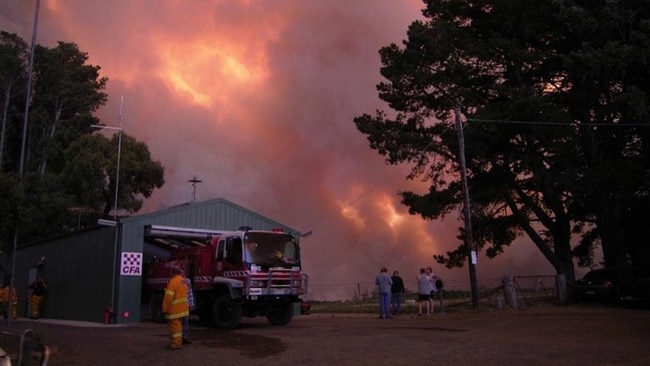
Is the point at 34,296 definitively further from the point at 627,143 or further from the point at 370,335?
the point at 627,143

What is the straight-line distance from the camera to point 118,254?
2264cm

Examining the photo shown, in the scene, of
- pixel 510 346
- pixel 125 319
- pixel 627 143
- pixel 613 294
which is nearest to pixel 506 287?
pixel 613 294

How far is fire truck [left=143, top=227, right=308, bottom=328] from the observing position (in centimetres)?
1806

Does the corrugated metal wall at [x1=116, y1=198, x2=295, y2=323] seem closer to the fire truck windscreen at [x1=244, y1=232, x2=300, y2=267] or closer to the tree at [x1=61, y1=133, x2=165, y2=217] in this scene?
the fire truck windscreen at [x1=244, y1=232, x2=300, y2=267]

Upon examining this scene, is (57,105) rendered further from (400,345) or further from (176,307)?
(400,345)

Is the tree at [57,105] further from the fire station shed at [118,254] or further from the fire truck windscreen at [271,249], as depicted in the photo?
the fire truck windscreen at [271,249]

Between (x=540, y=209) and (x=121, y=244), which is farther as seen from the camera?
(x=540, y=209)

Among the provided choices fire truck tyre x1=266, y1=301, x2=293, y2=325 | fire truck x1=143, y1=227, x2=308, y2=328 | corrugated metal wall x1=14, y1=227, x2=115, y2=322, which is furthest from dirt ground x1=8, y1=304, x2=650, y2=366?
corrugated metal wall x1=14, y1=227, x2=115, y2=322

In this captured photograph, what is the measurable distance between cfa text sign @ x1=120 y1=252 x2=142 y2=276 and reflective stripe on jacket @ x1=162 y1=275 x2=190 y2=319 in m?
11.1

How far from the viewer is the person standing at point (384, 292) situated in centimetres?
2178

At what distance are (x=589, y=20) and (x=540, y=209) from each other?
33.2 feet

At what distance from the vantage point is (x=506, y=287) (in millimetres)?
23797

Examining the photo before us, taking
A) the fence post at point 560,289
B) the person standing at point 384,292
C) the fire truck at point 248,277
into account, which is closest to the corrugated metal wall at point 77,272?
the fire truck at point 248,277

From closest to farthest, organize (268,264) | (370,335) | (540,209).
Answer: (370,335)
(268,264)
(540,209)
